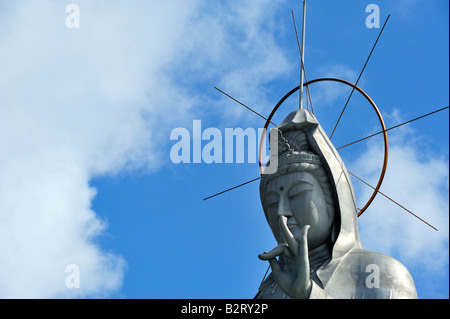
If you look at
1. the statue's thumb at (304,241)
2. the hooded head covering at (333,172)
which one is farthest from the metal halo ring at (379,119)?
the statue's thumb at (304,241)

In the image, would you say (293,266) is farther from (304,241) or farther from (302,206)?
(302,206)

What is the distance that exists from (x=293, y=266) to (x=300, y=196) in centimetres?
149

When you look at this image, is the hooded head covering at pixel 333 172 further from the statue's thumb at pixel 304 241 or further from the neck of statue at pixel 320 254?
the statue's thumb at pixel 304 241

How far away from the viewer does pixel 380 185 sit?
13.7 metres

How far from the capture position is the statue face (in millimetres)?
12844

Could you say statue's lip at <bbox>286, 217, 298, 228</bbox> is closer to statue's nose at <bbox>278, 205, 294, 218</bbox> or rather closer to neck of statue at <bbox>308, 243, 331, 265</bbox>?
statue's nose at <bbox>278, 205, 294, 218</bbox>

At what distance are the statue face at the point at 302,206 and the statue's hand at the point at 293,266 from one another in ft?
2.94

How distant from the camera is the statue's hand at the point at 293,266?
11398 millimetres

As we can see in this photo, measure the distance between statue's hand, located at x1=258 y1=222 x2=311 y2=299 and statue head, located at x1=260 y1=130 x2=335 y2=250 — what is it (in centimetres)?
86

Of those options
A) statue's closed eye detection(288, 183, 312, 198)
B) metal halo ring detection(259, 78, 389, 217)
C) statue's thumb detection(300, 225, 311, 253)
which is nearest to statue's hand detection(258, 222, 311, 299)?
statue's thumb detection(300, 225, 311, 253)

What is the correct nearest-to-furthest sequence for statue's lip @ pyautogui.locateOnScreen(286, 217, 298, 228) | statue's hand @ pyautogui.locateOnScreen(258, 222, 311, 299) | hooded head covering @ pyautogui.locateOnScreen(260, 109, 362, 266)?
statue's hand @ pyautogui.locateOnScreen(258, 222, 311, 299)
statue's lip @ pyautogui.locateOnScreen(286, 217, 298, 228)
hooded head covering @ pyautogui.locateOnScreen(260, 109, 362, 266)
